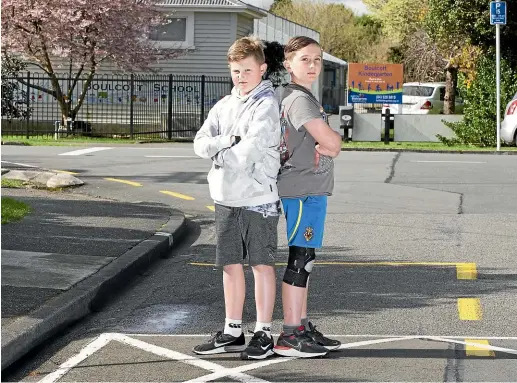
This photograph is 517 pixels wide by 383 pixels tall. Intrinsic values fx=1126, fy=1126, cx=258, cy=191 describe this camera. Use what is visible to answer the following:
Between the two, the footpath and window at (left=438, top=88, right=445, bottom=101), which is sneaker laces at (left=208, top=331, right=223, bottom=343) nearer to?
the footpath

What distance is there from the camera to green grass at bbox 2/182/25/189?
1592 centimetres

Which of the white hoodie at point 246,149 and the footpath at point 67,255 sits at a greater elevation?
the white hoodie at point 246,149

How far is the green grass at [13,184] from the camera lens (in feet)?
52.2

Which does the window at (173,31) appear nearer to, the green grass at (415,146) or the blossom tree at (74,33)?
the blossom tree at (74,33)

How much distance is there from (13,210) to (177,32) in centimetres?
2784

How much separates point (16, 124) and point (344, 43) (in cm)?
5452

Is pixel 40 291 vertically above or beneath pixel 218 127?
beneath

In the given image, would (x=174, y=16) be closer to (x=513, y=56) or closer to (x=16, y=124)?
(x=16, y=124)

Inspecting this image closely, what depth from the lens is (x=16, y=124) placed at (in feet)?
112

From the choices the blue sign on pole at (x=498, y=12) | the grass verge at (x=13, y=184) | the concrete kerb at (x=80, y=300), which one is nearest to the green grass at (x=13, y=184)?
the grass verge at (x=13, y=184)

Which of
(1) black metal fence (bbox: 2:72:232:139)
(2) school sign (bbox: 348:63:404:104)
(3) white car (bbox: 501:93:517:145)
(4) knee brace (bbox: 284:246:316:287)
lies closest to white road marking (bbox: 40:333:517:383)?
(4) knee brace (bbox: 284:246:316:287)

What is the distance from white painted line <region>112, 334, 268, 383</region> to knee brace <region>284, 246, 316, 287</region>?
71cm

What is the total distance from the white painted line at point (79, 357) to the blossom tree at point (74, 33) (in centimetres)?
2642

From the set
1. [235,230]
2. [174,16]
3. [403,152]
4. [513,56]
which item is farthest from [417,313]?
[174,16]
